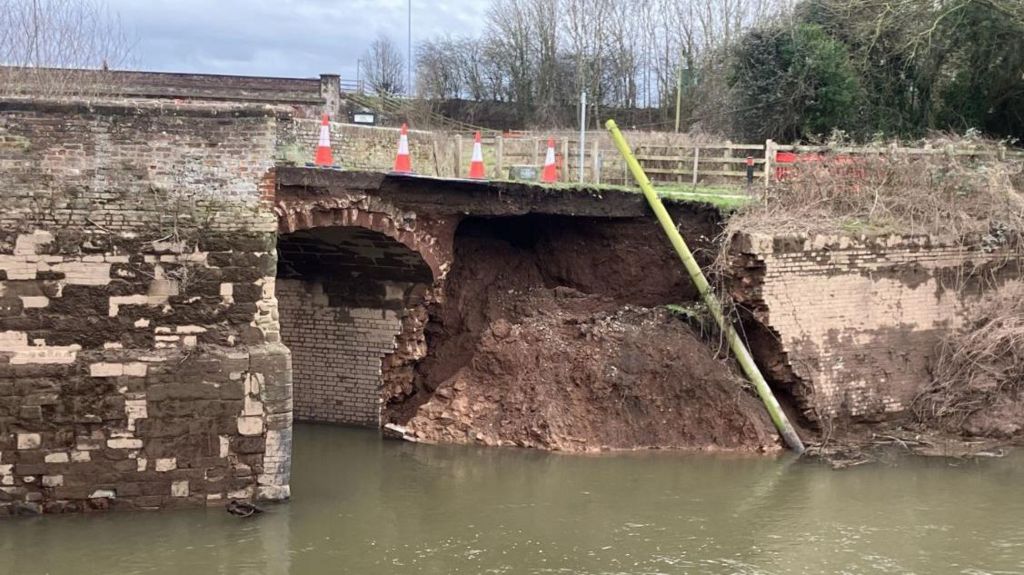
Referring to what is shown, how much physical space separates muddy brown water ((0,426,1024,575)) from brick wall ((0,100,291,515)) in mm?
468

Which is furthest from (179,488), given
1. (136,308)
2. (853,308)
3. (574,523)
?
(853,308)

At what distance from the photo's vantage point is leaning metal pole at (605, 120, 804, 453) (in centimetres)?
1066

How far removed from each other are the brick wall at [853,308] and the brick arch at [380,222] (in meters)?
3.70

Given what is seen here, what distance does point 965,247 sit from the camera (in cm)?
1141

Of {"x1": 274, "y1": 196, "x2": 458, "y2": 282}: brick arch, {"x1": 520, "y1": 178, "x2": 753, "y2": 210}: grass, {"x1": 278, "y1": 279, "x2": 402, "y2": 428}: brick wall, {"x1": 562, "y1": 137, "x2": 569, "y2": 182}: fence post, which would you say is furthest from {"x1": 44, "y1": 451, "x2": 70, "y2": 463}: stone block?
{"x1": 562, "y1": 137, "x2": 569, "y2": 182}: fence post

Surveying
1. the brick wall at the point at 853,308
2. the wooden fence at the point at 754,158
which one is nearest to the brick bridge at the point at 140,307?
the brick wall at the point at 853,308

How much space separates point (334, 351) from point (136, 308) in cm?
403

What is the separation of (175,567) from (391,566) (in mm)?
1770

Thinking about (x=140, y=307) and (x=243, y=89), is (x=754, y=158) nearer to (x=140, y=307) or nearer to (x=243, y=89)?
(x=140, y=307)

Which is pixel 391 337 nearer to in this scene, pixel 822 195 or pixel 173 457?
pixel 173 457

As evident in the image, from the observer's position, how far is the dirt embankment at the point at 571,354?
35.1ft

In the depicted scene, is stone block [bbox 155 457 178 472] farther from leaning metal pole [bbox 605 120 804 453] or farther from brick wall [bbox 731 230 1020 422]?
brick wall [bbox 731 230 1020 422]

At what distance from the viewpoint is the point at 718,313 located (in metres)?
10.9

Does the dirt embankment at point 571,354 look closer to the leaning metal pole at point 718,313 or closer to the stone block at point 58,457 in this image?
the leaning metal pole at point 718,313
